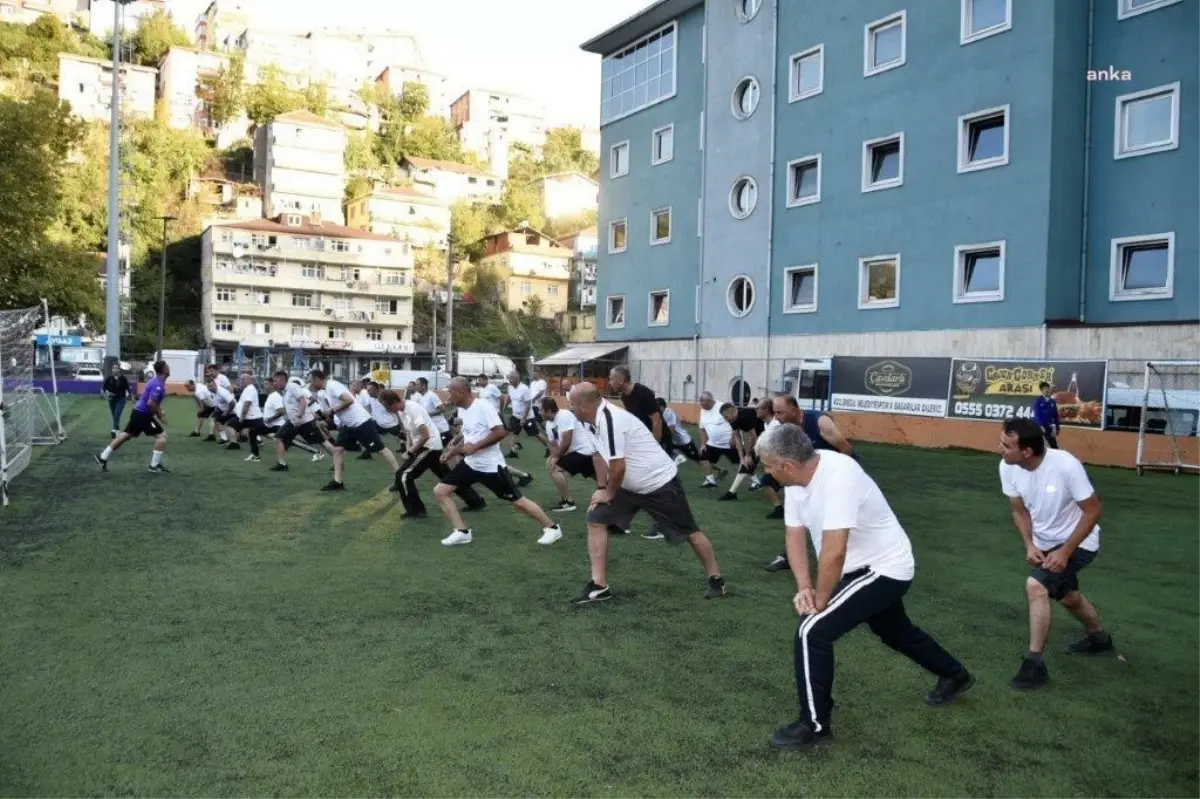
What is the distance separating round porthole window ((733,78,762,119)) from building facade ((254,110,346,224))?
189 feet

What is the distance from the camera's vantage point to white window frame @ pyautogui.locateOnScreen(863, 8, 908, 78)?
85.4ft

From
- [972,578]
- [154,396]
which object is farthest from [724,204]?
[972,578]

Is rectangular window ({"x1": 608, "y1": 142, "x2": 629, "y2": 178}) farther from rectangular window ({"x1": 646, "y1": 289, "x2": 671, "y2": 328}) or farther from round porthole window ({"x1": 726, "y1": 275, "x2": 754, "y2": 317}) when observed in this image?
round porthole window ({"x1": 726, "y1": 275, "x2": 754, "y2": 317})

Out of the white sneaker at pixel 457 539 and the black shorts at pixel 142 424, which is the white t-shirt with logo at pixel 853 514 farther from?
the black shorts at pixel 142 424

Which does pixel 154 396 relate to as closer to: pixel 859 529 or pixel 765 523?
pixel 765 523

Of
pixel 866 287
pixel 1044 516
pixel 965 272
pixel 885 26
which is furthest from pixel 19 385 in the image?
pixel 885 26

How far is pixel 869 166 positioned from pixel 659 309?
11143 mm

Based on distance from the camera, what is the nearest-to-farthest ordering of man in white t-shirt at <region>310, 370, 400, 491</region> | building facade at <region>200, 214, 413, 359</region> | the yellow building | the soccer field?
the soccer field, man in white t-shirt at <region>310, 370, 400, 491</region>, building facade at <region>200, 214, 413, 359</region>, the yellow building

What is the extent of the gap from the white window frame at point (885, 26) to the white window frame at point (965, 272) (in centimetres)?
595

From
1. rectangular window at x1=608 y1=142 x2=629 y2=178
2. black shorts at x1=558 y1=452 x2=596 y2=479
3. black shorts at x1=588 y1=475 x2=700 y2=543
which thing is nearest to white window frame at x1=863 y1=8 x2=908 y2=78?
rectangular window at x1=608 y1=142 x2=629 y2=178

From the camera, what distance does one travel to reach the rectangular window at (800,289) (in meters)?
29.2

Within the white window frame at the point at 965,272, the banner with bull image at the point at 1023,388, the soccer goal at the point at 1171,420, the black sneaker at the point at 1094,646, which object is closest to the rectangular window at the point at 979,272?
the white window frame at the point at 965,272

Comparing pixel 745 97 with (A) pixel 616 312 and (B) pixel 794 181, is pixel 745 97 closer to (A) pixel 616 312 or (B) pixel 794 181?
(B) pixel 794 181

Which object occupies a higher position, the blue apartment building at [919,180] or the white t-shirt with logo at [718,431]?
the blue apartment building at [919,180]
